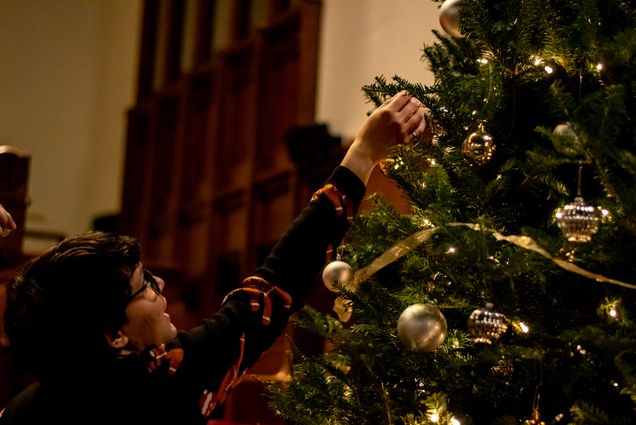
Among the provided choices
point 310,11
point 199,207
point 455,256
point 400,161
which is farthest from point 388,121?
point 199,207

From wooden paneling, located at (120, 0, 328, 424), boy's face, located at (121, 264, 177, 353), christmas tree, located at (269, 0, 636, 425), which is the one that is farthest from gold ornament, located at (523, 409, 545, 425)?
wooden paneling, located at (120, 0, 328, 424)

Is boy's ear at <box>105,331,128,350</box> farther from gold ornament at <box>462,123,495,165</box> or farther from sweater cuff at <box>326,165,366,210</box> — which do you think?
gold ornament at <box>462,123,495,165</box>

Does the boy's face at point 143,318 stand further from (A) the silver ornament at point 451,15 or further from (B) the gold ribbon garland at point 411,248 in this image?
(A) the silver ornament at point 451,15

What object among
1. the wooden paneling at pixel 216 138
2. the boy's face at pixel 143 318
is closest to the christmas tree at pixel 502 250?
the boy's face at pixel 143 318

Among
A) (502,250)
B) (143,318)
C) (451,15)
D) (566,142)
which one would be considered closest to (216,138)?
(451,15)

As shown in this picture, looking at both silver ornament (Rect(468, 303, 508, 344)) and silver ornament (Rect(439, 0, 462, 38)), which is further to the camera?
silver ornament (Rect(439, 0, 462, 38))

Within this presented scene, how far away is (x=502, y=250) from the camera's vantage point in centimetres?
135

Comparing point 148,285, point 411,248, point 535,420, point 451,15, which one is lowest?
point 535,420

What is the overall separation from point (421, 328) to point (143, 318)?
1.34 feet

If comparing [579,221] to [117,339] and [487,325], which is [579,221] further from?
[117,339]

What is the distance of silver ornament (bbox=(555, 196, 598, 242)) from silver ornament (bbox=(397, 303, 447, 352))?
0.72 ft

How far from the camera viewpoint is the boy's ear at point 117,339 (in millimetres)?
1359

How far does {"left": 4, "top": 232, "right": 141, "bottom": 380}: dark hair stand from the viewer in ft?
4.32

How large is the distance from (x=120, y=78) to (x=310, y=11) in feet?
8.44
